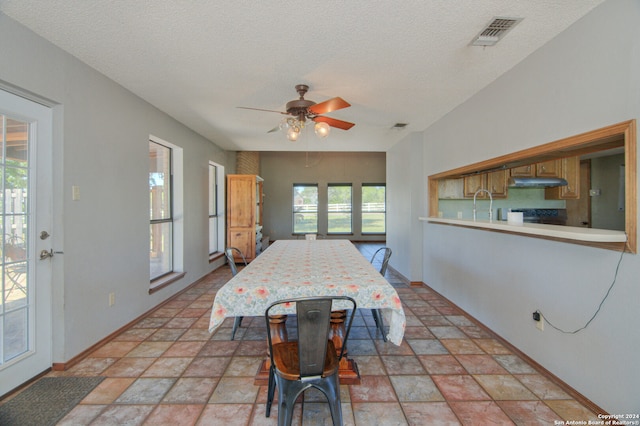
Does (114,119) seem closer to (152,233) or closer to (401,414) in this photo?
(152,233)

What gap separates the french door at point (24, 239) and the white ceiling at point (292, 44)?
0.65m

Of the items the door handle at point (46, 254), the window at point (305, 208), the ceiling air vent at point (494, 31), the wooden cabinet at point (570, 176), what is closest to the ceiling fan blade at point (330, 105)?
the ceiling air vent at point (494, 31)

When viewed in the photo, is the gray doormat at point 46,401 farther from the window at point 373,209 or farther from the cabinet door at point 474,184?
the window at point 373,209

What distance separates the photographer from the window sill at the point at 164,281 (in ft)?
11.1

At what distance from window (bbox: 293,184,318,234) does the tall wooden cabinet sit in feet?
11.2

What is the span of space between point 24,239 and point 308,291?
81.2 inches

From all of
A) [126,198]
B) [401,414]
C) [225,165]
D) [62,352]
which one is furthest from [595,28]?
[225,165]

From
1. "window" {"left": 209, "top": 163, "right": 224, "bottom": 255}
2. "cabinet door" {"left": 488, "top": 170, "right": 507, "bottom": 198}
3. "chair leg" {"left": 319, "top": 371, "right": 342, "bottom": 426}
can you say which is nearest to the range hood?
"cabinet door" {"left": 488, "top": 170, "right": 507, "bottom": 198}

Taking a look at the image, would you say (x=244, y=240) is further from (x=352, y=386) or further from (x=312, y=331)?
(x=312, y=331)

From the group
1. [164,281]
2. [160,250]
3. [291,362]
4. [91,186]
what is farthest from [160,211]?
[291,362]

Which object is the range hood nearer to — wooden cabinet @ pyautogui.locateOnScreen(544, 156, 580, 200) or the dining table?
wooden cabinet @ pyautogui.locateOnScreen(544, 156, 580, 200)

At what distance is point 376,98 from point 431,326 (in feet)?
8.22

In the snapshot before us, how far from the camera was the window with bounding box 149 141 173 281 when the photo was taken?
143 inches

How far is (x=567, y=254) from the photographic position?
1.90m
